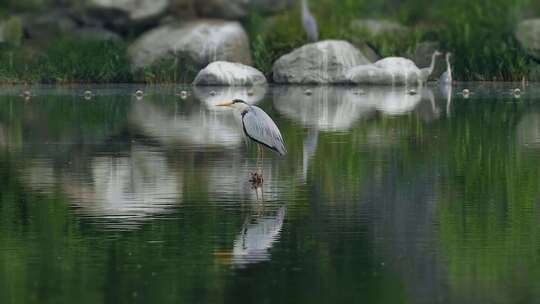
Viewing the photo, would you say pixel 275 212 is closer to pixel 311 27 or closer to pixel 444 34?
pixel 311 27

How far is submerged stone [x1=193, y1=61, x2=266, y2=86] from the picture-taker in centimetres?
4447

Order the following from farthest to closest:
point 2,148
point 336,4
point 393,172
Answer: point 336,4 → point 2,148 → point 393,172

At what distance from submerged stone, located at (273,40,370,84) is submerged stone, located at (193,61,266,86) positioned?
1266 millimetres

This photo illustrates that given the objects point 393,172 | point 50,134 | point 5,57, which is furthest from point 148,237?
point 5,57

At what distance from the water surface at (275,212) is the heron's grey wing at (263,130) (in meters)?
0.47

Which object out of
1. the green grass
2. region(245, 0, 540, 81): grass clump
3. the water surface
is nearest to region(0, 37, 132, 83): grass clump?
the green grass

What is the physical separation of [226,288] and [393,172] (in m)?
7.95

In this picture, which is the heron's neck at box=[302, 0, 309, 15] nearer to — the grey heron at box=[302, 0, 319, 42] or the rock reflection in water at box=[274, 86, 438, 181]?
the grey heron at box=[302, 0, 319, 42]

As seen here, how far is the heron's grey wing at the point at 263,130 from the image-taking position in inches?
686

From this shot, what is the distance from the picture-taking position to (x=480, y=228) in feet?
44.4

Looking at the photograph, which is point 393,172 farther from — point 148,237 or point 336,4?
point 336,4

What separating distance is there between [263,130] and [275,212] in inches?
110

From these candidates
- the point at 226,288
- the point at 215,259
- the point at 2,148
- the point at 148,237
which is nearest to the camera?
the point at 226,288

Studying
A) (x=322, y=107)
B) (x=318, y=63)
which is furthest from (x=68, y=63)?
(x=322, y=107)
